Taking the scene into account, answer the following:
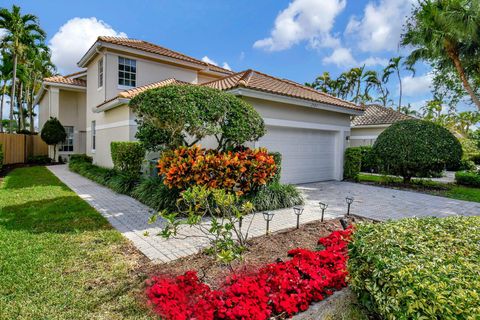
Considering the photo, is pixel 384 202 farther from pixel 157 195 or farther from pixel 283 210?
pixel 157 195

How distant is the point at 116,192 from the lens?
10336mm

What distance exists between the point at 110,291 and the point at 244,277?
1.78 m

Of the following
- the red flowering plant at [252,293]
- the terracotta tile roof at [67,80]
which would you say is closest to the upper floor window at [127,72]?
the terracotta tile roof at [67,80]

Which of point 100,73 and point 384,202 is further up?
point 100,73

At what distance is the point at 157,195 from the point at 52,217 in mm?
2581

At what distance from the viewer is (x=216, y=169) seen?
24.3 feet

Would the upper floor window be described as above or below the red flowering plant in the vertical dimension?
above

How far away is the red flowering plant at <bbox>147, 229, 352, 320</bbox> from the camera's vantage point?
3.09 m

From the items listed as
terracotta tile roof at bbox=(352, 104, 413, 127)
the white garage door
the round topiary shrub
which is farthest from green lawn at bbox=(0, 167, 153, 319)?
terracotta tile roof at bbox=(352, 104, 413, 127)

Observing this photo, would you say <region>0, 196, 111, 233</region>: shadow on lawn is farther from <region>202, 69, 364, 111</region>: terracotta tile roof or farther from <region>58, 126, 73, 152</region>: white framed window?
<region>58, 126, 73, 152</region>: white framed window

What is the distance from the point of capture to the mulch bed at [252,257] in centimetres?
415

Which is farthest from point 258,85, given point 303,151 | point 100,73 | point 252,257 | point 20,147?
point 20,147

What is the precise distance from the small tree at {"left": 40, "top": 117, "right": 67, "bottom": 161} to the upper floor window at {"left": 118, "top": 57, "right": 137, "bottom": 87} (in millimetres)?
8495

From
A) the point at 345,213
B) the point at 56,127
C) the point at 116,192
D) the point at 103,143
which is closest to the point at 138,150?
the point at 116,192
